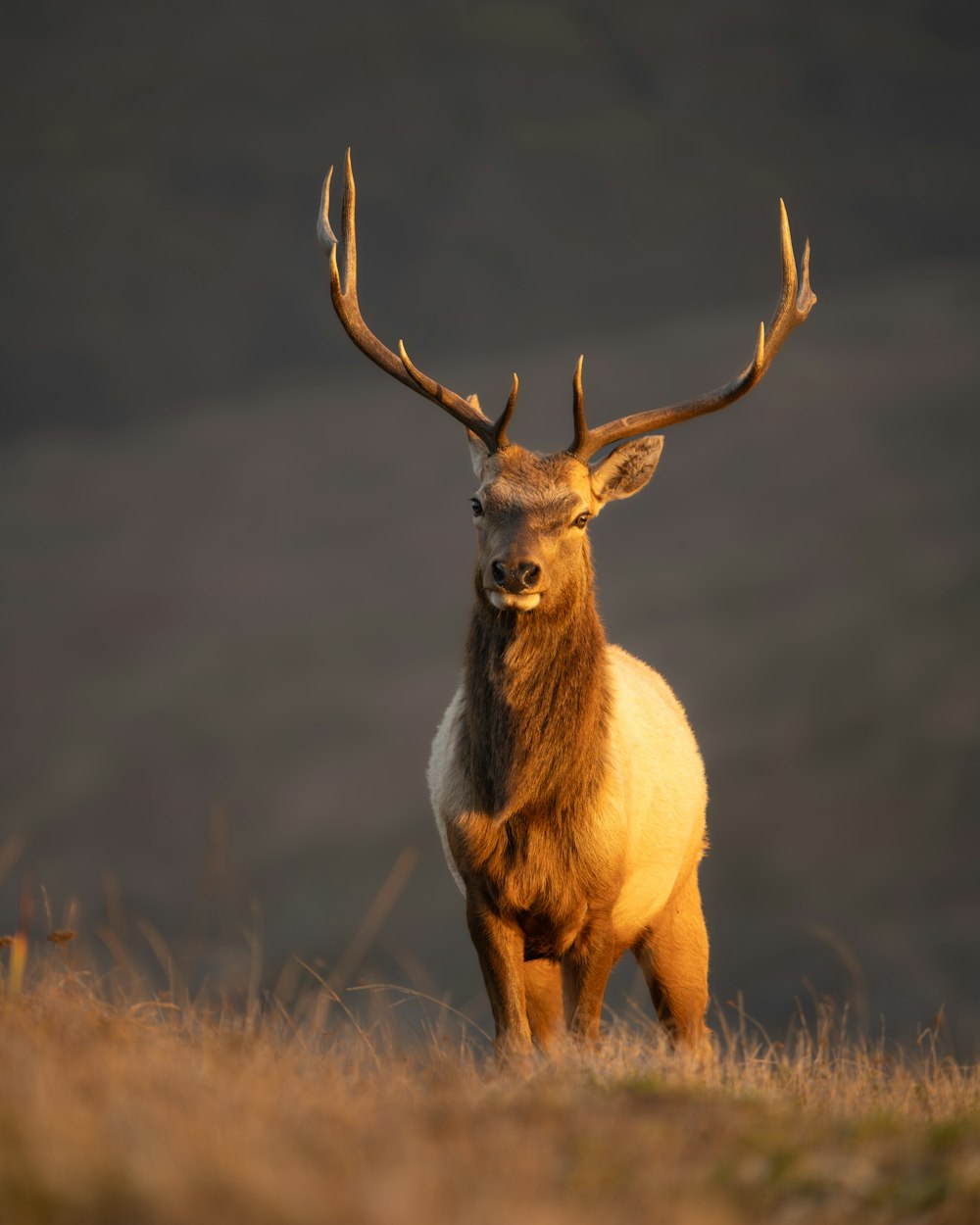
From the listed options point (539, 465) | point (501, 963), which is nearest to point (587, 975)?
point (501, 963)

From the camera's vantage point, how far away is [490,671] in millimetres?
6660

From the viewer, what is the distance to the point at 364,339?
25.3 feet

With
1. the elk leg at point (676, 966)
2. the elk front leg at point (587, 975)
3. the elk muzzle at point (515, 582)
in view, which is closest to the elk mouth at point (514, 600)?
the elk muzzle at point (515, 582)

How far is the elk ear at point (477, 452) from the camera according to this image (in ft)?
23.8

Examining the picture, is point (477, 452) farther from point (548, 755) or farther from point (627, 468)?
point (548, 755)

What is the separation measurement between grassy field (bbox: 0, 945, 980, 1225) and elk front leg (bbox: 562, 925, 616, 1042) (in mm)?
1474

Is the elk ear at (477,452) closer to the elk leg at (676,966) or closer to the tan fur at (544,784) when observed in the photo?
the tan fur at (544,784)

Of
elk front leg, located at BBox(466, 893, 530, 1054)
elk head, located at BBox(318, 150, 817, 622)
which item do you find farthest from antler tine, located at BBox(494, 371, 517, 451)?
elk front leg, located at BBox(466, 893, 530, 1054)

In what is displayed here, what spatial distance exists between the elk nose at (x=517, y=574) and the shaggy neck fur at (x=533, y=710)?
1.05 feet

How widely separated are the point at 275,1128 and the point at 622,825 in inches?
148

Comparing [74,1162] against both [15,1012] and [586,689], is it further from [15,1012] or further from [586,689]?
[586,689]

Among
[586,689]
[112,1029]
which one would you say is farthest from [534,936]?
[112,1029]

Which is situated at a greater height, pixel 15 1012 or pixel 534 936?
pixel 15 1012

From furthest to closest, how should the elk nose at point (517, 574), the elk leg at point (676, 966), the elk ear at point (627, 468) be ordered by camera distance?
the elk leg at point (676, 966)
the elk ear at point (627, 468)
the elk nose at point (517, 574)
